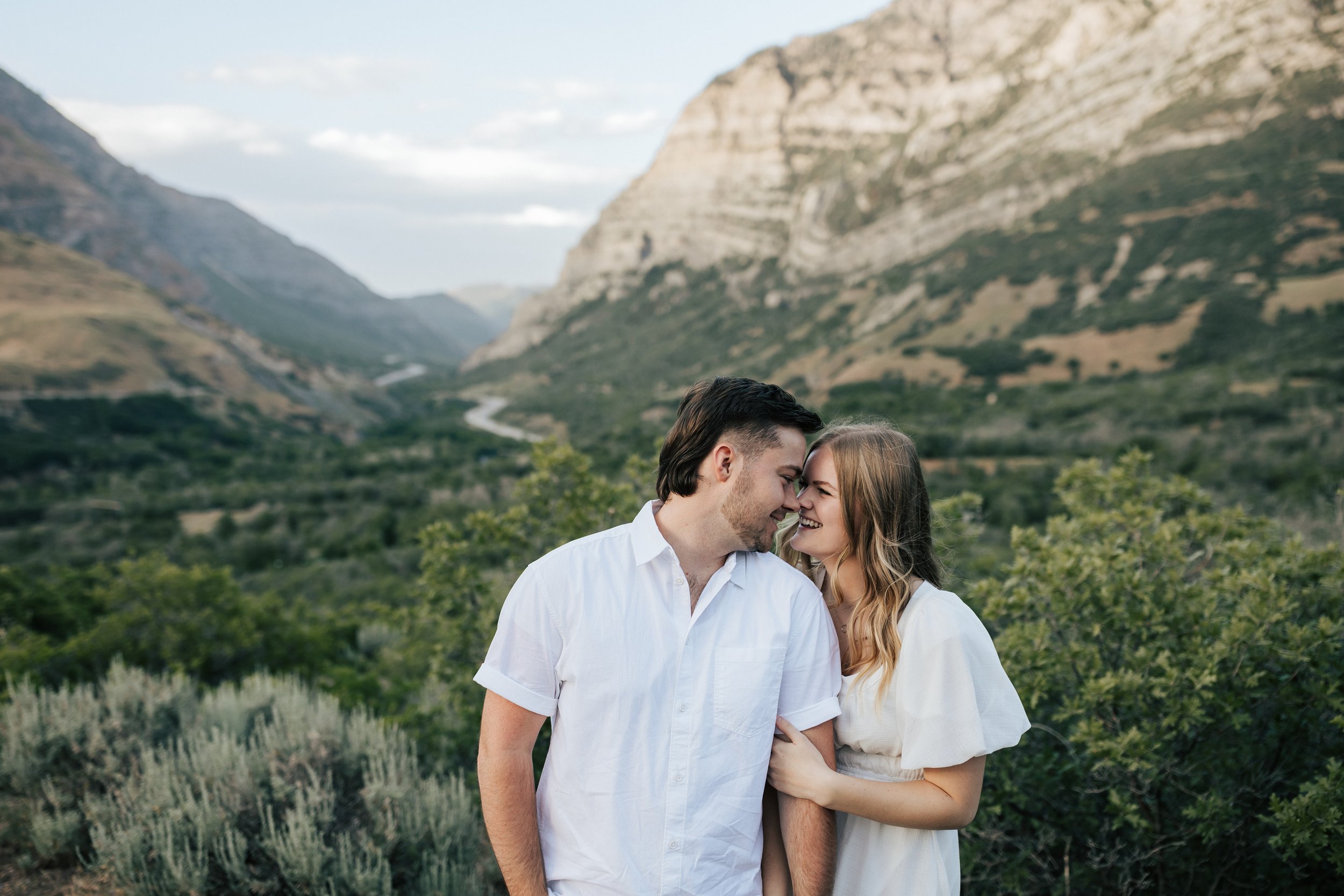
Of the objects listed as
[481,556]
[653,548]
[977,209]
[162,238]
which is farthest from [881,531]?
[162,238]

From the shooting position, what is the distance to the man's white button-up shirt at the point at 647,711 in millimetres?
2033

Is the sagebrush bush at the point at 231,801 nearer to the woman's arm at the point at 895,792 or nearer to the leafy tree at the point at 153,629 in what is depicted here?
the woman's arm at the point at 895,792

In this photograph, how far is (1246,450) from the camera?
63.7ft

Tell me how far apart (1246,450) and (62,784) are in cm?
2318

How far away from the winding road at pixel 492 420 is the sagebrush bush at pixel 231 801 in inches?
1883

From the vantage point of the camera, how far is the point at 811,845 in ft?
7.04

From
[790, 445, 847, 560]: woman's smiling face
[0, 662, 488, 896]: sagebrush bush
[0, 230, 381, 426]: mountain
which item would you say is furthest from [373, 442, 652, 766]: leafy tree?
[0, 230, 381, 426]: mountain

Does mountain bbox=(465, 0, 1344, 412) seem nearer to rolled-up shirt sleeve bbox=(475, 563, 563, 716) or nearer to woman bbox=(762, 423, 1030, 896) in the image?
woman bbox=(762, 423, 1030, 896)

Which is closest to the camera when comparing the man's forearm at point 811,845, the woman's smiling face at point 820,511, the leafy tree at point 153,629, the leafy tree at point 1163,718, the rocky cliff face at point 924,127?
the man's forearm at point 811,845

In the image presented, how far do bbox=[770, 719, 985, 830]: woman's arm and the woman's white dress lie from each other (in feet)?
0.20

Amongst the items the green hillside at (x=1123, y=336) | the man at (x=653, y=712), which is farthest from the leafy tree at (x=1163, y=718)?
the green hillside at (x=1123, y=336)

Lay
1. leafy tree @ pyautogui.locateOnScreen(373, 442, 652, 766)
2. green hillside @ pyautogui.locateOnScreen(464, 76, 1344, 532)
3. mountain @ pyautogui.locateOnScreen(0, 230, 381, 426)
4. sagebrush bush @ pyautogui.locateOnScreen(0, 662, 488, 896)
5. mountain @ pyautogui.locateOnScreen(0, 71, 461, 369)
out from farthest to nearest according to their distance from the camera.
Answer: mountain @ pyautogui.locateOnScreen(0, 71, 461, 369)
mountain @ pyautogui.locateOnScreen(0, 230, 381, 426)
green hillside @ pyautogui.locateOnScreen(464, 76, 1344, 532)
leafy tree @ pyautogui.locateOnScreen(373, 442, 652, 766)
sagebrush bush @ pyautogui.locateOnScreen(0, 662, 488, 896)

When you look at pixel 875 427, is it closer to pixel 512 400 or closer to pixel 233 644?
pixel 233 644

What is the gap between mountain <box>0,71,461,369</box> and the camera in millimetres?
92688
